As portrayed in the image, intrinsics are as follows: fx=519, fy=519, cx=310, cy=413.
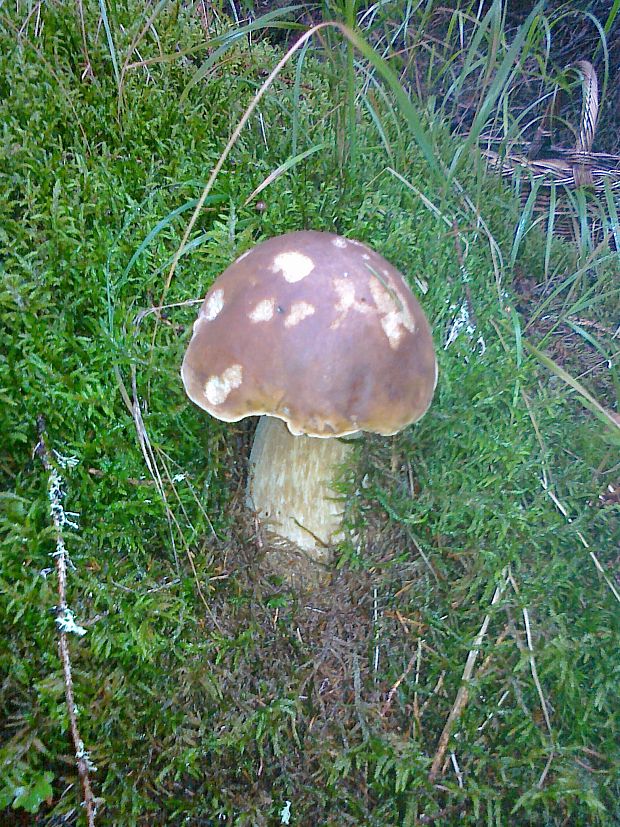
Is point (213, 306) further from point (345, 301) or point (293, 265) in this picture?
point (345, 301)

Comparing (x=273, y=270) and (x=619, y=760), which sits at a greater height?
(x=273, y=270)

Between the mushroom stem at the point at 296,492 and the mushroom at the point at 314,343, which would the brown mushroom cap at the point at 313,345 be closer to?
the mushroom at the point at 314,343

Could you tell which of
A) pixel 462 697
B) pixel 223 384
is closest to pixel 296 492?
pixel 223 384

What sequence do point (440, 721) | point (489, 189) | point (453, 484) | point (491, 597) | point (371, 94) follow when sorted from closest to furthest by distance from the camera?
point (440, 721)
point (491, 597)
point (453, 484)
point (371, 94)
point (489, 189)

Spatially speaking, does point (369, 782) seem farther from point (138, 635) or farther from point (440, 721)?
point (138, 635)

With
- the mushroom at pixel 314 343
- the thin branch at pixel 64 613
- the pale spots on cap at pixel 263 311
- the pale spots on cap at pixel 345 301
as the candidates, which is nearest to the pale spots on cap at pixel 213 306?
the mushroom at pixel 314 343

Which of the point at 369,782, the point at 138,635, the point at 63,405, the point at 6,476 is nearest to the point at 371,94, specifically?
the point at 63,405
